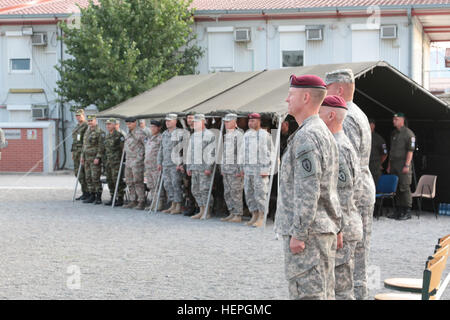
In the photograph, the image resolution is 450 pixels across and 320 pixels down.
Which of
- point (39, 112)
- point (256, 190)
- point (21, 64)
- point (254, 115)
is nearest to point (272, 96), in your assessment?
point (254, 115)

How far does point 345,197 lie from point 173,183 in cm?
883

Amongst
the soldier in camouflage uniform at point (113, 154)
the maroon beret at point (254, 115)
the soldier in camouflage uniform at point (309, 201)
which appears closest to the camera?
the soldier in camouflage uniform at point (309, 201)

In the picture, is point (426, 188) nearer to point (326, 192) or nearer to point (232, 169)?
point (232, 169)

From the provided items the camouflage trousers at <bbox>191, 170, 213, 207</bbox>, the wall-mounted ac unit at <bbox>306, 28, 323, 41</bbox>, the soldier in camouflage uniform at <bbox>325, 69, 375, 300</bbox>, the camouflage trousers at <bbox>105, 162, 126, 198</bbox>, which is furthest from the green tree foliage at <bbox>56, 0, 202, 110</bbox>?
the soldier in camouflage uniform at <bbox>325, 69, 375, 300</bbox>

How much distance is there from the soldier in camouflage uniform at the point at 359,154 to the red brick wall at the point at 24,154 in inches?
982

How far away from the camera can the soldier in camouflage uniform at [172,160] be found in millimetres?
13430

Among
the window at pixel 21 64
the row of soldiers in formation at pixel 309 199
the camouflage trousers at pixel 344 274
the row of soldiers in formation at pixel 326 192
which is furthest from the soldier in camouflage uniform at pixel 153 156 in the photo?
the window at pixel 21 64

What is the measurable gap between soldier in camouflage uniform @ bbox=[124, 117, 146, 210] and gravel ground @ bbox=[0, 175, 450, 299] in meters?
0.50

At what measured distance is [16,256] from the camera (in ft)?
29.1

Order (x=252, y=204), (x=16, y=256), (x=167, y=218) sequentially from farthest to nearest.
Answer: (x=167, y=218), (x=252, y=204), (x=16, y=256)

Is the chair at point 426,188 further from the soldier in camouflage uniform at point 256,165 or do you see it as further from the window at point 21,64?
the window at point 21,64

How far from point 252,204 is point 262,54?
1893cm
